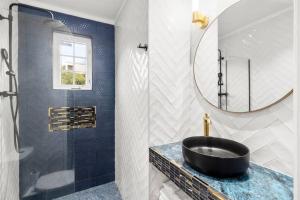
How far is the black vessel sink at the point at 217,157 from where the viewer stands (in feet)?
2.36

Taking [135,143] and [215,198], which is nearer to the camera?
[215,198]

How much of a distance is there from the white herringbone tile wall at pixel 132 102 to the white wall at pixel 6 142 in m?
1.12

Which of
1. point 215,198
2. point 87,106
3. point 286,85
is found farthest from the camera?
point 87,106

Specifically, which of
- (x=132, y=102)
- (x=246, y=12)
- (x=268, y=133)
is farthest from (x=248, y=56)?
(x=132, y=102)

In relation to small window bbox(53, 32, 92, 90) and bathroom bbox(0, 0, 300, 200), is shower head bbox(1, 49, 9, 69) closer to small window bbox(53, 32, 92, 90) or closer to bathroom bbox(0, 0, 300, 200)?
bathroom bbox(0, 0, 300, 200)

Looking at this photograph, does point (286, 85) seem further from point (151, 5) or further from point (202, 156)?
point (151, 5)

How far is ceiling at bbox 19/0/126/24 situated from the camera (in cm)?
192

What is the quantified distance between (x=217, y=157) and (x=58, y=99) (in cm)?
196

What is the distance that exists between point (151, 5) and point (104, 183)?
2.41m

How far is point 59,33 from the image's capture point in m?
1.97

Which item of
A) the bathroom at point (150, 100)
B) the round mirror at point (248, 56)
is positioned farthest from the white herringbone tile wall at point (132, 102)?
the round mirror at point (248, 56)

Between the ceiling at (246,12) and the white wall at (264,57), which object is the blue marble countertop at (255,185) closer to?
the white wall at (264,57)

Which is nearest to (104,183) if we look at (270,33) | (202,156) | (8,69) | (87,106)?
(87,106)

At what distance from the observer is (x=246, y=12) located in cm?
94
